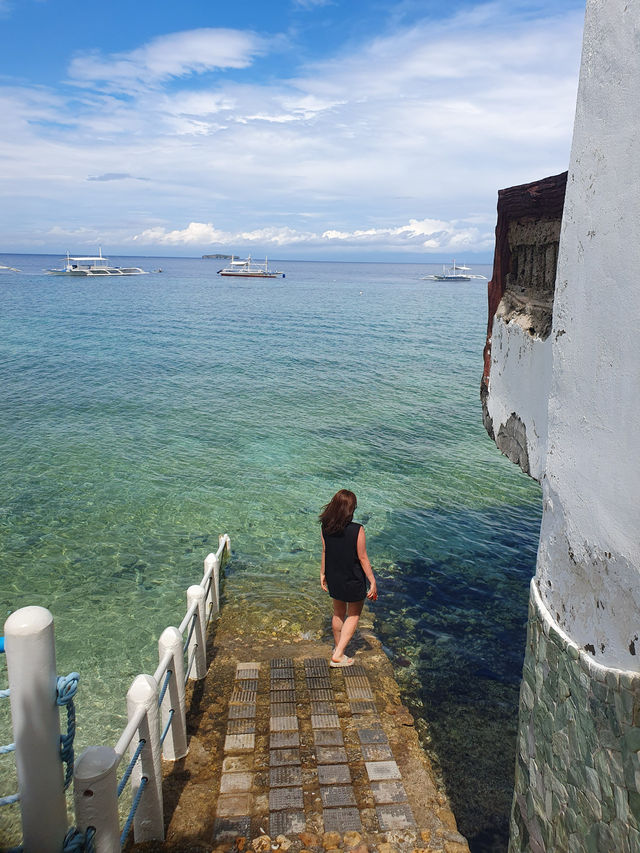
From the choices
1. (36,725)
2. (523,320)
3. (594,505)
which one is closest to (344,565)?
(523,320)

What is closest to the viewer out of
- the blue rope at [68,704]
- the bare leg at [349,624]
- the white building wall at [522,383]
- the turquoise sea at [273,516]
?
the blue rope at [68,704]

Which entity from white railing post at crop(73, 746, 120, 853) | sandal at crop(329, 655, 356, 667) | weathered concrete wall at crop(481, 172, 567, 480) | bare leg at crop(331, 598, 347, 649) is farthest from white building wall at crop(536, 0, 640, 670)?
sandal at crop(329, 655, 356, 667)

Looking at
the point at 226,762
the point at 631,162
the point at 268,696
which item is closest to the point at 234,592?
the point at 268,696

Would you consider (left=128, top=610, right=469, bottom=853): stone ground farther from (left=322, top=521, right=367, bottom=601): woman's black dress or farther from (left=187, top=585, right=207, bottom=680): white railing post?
Answer: (left=322, top=521, right=367, bottom=601): woman's black dress

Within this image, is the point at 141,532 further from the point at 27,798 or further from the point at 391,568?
the point at 27,798

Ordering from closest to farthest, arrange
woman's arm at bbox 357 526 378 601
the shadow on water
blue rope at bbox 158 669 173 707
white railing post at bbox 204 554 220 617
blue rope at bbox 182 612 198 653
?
1. blue rope at bbox 158 669 173 707
2. the shadow on water
3. blue rope at bbox 182 612 198 653
4. woman's arm at bbox 357 526 378 601
5. white railing post at bbox 204 554 220 617

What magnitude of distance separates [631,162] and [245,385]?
23575mm

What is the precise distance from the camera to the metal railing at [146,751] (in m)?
3.02

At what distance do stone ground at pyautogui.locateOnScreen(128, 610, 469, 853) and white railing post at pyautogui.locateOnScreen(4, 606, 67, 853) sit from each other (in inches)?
55.2

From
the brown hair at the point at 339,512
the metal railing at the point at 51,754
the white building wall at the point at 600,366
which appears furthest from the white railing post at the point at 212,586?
the white building wall at the point at 600,366

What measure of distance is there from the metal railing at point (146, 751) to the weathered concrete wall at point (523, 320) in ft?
9.88

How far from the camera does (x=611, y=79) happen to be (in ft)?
9.16

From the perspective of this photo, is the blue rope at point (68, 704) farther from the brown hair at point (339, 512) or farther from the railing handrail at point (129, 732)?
the brown hair at point (339, 512)

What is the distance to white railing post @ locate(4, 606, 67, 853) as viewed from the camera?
2.67 metres
